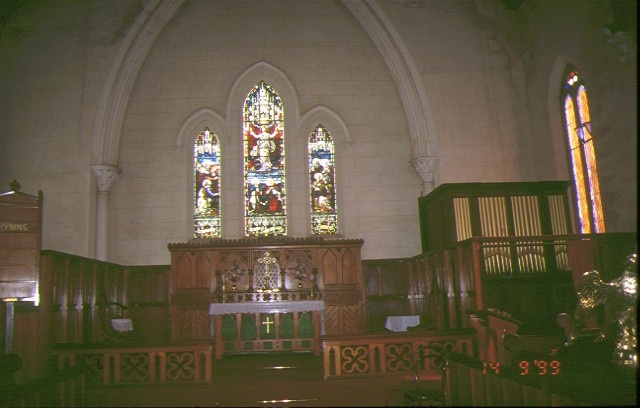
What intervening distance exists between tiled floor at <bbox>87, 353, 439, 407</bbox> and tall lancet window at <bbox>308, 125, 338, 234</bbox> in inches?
212

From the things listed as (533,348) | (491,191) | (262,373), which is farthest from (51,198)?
(533,348)

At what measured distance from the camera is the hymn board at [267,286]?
31.4 feet

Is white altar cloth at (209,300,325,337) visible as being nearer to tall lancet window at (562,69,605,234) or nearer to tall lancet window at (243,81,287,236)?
tall lancet window at (243,81,287,236)

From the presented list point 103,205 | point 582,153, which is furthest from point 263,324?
point 582,153

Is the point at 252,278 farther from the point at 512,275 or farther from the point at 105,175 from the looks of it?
the point at 512,275

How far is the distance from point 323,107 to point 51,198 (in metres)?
6.19

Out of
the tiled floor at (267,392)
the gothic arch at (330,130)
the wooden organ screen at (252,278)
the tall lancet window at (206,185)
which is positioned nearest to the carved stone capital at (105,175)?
the tall lancet window at (206,185)

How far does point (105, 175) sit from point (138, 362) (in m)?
6.22

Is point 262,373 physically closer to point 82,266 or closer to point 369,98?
point 82,266

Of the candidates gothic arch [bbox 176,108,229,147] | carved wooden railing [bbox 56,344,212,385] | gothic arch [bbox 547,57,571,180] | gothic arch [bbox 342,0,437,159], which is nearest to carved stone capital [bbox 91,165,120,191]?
gothic arch [bbox 176,108,229,147]

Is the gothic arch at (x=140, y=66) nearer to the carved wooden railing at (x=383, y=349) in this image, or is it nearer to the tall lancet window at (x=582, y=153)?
the tall lancet window at (x=582, y=153)

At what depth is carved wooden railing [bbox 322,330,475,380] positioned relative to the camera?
6.62m

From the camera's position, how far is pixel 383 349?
22.0 feet

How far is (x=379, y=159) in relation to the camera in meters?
12.6
